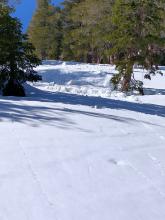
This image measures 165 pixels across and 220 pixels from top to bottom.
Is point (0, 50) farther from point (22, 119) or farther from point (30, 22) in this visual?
point (30, 22)

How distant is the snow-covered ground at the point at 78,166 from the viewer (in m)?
5.06

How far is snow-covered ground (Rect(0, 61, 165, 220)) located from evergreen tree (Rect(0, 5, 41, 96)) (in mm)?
7940

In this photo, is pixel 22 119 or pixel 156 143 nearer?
pixel 156 143

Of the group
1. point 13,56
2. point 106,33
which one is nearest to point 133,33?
point 13,56

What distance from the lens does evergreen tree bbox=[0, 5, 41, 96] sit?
1692 cm

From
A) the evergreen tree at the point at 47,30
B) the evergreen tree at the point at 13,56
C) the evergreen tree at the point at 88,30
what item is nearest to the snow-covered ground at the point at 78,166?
the evergreen tree at the point at 13,56

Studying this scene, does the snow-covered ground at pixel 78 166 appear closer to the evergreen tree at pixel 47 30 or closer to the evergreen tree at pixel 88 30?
the evergreen tree at pixel 88 30

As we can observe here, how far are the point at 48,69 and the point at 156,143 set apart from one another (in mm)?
28494

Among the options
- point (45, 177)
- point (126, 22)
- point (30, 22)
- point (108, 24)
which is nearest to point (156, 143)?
point (45, 177)

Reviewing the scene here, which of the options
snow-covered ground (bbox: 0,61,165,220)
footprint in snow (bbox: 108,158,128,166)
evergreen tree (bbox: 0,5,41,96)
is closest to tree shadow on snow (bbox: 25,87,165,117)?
evergreen tree (bbox: 0,5,41,96)

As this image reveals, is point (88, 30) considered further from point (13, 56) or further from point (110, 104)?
point (110, 104)

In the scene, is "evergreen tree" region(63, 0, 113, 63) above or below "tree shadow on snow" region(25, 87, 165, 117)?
above

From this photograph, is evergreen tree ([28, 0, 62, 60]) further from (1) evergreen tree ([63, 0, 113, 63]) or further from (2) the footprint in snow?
(2) the footprint in snow

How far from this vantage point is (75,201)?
17.0 feet
